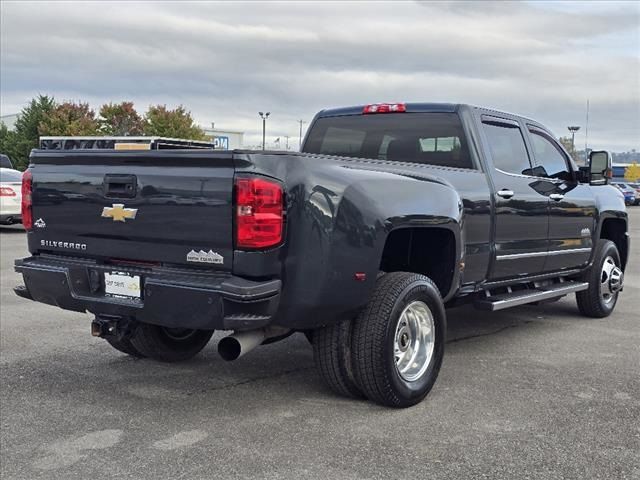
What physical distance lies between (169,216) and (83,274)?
28.9 inches

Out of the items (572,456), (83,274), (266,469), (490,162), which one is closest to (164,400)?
(83,274)

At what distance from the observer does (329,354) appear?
445 cm

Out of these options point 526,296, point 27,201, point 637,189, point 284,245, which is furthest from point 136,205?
point 637,189

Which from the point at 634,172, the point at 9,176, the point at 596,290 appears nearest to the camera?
the point at 596,290

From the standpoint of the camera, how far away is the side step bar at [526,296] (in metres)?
5.73

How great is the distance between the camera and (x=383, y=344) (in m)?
4.34

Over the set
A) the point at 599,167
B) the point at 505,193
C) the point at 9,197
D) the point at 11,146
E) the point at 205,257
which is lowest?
the point at 9,197

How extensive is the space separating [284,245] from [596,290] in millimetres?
Result: 4679

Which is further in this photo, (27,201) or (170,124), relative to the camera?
(170,124)

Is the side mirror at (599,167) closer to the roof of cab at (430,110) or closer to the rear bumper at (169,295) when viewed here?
the roof of cab at (430,110)

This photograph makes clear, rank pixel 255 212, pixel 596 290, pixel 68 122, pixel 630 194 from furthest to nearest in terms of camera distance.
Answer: pixel 630 194, pixel 68 122, pixel 596 290, pixel 255 212

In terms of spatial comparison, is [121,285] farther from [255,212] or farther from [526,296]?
[526,296]

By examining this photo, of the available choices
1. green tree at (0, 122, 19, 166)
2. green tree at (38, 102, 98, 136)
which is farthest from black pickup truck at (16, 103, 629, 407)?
green tree at (0, 122, 19, 166)

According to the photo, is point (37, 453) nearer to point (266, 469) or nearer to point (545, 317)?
point (266, 469)
